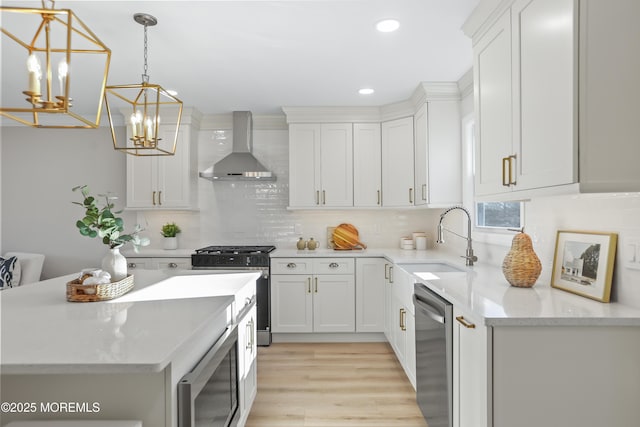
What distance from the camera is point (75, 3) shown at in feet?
6.98

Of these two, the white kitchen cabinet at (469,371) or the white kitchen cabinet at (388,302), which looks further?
the white kitchen cabinet at (388,302)

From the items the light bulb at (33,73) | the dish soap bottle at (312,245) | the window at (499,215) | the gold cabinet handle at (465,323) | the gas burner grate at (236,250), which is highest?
the light bulb at (33,73)

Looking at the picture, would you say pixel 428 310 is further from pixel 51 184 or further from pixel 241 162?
pixel 51 184

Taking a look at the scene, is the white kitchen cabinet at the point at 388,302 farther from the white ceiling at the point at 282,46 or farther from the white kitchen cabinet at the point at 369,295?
the white ceiling at the point at 282,46

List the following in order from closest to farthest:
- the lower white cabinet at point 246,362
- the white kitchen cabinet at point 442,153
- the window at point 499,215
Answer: the lower white cabinet at point 246,362, the window at point 499,215, the white kitchen cabinet at point 442,153

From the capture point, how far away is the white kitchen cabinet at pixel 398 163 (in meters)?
3.94

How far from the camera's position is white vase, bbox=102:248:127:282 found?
1.85m

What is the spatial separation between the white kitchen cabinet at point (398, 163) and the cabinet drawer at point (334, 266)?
796 millimetres

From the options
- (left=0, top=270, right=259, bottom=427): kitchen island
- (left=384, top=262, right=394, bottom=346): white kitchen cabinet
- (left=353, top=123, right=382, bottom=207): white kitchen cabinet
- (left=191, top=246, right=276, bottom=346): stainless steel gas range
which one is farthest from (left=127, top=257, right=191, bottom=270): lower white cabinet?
(left=0, top=270, right=259, bottom=427): kitchen island

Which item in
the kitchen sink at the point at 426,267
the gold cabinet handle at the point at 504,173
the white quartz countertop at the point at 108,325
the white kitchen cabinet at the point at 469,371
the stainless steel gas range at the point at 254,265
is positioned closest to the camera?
the white quartz countertop at the point at 108,325

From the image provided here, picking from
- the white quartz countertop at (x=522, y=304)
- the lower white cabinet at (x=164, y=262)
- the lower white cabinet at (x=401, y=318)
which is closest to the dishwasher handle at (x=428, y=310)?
the white quartz countertop at (x=522, y=304)

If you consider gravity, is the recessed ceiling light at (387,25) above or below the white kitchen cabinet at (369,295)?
above

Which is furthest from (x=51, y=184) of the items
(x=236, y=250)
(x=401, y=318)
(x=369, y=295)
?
(x=401, y=318)

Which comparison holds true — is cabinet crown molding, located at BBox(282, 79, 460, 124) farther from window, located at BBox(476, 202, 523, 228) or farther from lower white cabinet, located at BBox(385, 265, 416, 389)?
lower white cabinet, located at BBox(385, 265, 416, 389)
